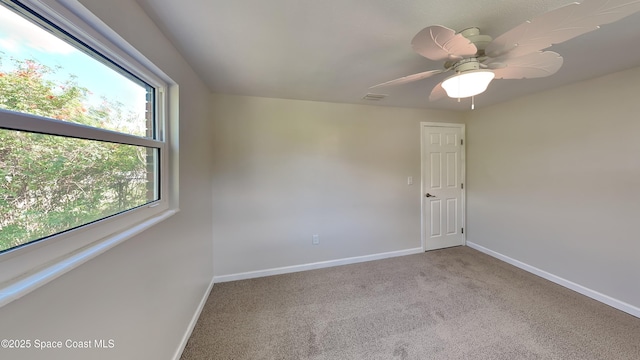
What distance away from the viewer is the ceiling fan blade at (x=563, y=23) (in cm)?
80

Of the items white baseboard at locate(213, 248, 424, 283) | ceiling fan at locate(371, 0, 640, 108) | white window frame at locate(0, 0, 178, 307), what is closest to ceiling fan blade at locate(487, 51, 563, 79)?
ceiling fan at locate(371, 0, 640, 108)

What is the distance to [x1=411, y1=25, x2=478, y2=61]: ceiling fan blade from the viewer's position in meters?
0.98

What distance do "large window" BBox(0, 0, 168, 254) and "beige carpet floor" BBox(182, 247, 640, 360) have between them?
1.34 metres

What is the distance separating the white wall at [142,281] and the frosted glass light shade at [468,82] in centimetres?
175

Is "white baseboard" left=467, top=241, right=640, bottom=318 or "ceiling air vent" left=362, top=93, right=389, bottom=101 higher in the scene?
"ceiling air vent" left=362, top=93, right=389, bottom=101

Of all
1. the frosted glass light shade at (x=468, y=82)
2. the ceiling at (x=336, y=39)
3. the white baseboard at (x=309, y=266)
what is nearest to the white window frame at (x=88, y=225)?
the ceiling at (x=336, y=39)

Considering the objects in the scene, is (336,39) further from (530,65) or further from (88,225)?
(88,225)

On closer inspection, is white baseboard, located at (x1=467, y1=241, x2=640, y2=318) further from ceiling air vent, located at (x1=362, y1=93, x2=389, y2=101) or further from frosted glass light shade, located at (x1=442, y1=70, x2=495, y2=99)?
ceiling air vent, located at (x1=362, y1=93, x2=389, y2=101)

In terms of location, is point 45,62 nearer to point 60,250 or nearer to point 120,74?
point 120,74

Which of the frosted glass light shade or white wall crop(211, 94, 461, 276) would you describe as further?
white wall crop(211, 94, 461, 276)

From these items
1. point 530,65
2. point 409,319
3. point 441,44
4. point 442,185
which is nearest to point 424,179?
point 442,185

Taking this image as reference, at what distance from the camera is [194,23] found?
1297 millimetres

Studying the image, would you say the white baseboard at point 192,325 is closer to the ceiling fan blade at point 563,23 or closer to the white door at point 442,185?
the ceiling fan blade at point 563,23

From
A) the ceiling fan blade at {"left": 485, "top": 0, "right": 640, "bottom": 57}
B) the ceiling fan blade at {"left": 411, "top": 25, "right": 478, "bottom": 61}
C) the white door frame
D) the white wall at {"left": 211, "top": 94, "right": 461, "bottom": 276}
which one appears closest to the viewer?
the ceiling fan blade at {"left": 485, "top": 0, "right": 640, "bottom": 57}
